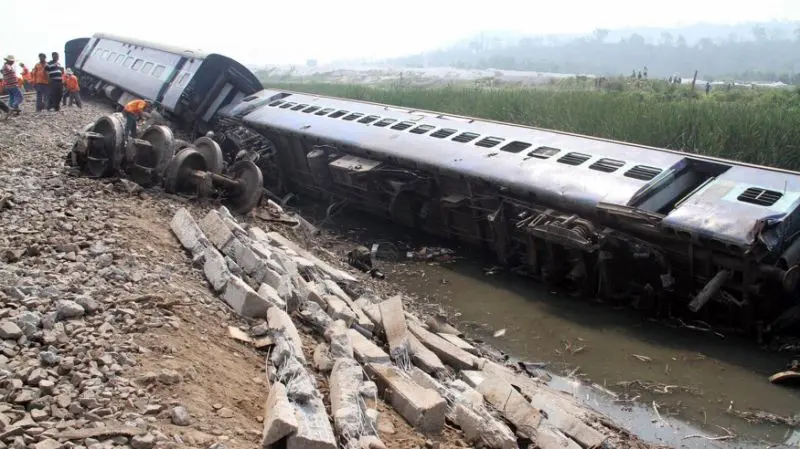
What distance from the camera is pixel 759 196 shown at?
25.0 ft

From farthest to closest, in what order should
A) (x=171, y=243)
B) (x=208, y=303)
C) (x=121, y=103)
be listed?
(x=121, y=103), (x=171, y=243), (x=208, y=303)

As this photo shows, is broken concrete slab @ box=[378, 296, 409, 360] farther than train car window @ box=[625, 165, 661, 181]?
No

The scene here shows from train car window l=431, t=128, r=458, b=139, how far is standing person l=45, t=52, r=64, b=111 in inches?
400

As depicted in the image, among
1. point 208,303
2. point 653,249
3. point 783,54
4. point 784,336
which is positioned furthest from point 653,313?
point 783,54

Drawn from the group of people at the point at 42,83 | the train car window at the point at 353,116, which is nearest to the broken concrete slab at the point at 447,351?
the train car window at the point at 353,116

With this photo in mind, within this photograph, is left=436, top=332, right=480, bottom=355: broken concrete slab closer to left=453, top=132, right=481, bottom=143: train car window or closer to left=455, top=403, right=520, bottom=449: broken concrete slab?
left=455, top=403, right=520, bottom=449: broken concrete slab

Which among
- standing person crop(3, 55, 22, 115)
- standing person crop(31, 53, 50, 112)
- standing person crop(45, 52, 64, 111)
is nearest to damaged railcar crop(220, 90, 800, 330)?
standing person crop(45, 52, 64, 111)

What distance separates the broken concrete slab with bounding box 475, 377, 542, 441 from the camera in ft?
16.5

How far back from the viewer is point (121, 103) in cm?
1975

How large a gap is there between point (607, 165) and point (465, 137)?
2896mm

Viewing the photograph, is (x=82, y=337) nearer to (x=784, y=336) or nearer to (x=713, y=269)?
(x=713, y=269)

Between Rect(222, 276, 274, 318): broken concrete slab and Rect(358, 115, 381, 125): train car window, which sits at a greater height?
Rect(358, 115, 381, 125): train car window

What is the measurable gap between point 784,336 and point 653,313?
141 cm

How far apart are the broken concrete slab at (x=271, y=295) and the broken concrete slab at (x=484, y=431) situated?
73.0 inches
